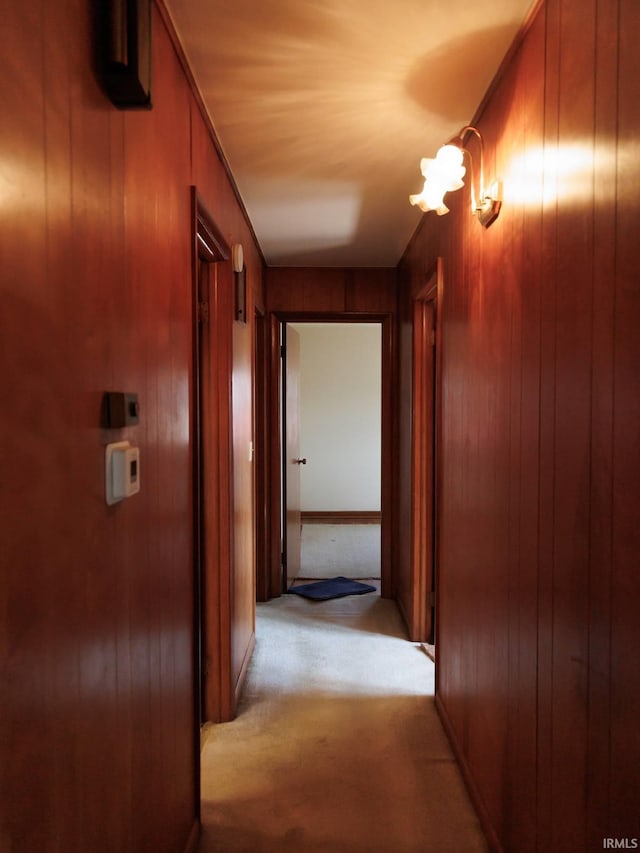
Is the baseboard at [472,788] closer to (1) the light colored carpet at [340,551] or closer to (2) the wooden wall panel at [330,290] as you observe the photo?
(1) the light colored carpet at [340,551]

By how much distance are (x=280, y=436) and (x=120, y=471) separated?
2964mm

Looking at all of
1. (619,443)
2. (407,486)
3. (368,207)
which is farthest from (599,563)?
(407,486)

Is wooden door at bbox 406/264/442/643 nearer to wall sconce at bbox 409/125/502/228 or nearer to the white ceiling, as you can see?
the white ceiling

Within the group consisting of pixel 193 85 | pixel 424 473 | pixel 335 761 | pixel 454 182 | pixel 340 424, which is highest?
pixel 193 85

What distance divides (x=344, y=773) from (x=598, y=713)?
1352mm

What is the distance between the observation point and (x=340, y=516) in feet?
21.2

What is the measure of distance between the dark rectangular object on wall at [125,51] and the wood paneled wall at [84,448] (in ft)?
0.13

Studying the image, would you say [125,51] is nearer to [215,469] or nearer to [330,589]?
[215,469]

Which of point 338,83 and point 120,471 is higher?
point 338,83

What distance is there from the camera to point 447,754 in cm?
216

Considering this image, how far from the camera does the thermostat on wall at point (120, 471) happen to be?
3.33 ft

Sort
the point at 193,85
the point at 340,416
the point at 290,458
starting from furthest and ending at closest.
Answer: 1. the point at 340,416
2. the point at 290,458
3. the point at 193,85

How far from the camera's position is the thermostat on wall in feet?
3.33

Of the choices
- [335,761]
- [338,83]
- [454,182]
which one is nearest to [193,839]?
[335,761]
